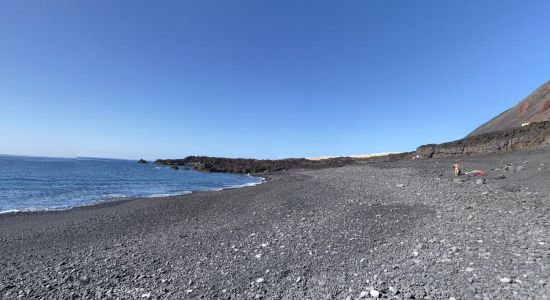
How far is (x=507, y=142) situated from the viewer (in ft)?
82.8

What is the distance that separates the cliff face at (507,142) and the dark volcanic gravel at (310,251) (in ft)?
43.7

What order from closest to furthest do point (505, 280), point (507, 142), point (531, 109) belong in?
1. point (505, 280)
2. point (507, 142)
3. point (531, 109)

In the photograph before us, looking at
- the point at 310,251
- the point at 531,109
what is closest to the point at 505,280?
the point at 310,251

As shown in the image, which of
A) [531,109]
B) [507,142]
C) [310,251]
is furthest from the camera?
[531,109]

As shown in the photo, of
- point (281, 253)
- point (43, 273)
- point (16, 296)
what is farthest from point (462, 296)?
point (43, 273)

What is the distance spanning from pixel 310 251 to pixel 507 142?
2652cm

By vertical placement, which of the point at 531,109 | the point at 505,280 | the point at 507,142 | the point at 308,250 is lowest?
the point at 308,250

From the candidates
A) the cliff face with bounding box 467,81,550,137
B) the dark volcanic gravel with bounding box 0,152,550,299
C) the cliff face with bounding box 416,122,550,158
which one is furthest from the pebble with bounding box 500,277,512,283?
the cliff face with bounding box 467,81,550,137

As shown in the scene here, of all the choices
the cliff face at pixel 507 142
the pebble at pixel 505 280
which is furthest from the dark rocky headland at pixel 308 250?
the cliff face at pixel 507 142

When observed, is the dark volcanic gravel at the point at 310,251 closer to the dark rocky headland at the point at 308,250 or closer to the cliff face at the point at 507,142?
the dark rocky headland at the point at 308,250

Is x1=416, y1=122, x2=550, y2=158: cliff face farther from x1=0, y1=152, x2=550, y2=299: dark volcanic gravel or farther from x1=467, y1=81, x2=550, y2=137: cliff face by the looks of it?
x1=0, y1=152, x2=550, y2=299: dark volcanic gravel

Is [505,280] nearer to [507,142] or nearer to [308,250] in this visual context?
[308,250]

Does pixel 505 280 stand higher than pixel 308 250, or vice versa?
pixel 505 280

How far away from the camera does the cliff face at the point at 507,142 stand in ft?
75.5
